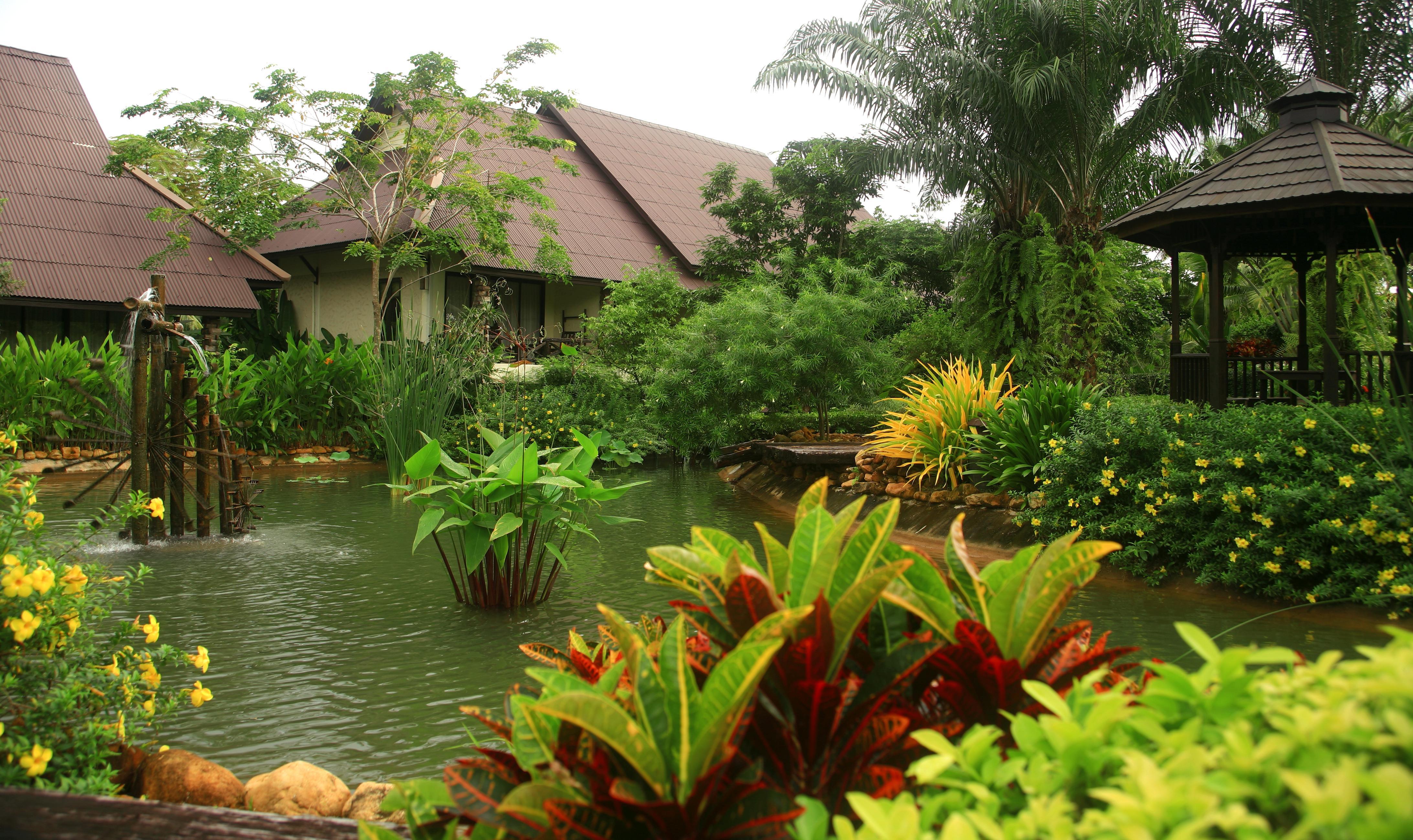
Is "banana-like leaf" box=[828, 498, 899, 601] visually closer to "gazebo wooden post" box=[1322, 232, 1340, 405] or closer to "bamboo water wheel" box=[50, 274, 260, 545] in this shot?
"bamboo water wheel" box=[50, 274, 260, 545]

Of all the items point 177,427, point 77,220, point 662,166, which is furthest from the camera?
point 662,166

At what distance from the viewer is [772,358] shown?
13367mm

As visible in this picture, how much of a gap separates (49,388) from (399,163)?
8.90 meters

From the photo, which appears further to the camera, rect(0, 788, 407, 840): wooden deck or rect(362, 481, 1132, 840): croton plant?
rect(0, 788, 407, 840): wooden deck

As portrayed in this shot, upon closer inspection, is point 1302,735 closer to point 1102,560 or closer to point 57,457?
point 1102,560

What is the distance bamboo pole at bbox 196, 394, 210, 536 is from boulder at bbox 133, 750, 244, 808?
5.09 m

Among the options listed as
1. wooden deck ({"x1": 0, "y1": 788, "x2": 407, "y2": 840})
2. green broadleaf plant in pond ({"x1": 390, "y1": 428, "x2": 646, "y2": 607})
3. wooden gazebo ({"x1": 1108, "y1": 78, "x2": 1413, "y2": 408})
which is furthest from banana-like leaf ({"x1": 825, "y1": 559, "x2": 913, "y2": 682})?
wooden gazebo ({"x1": 1108, "y1": 78, "x2": 1413, "y2": 408})

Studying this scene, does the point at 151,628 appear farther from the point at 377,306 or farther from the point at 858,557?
the point at 377,306

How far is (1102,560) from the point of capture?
6.94 metres

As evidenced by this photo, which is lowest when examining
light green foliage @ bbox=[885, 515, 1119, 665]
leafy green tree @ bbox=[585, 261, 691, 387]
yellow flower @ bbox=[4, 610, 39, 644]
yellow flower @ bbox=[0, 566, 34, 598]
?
yellow flower @ bbox=[4, 610, 39, 644]

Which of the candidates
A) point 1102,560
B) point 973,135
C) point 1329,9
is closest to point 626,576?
point 1102,560

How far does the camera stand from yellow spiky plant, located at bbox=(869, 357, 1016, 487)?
8.98 metres

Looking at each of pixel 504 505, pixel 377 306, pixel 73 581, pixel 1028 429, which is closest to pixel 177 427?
pixel 504 505

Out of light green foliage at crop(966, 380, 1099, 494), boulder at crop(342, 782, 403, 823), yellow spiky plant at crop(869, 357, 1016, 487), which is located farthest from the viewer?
yellow spiky plant at crop(869, 357, 1016, 487)
